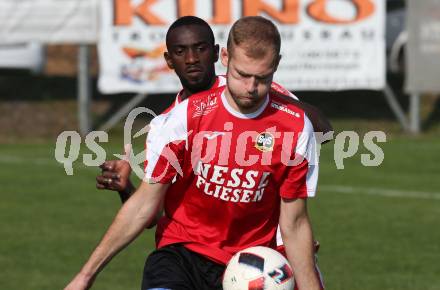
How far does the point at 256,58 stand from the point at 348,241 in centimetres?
682

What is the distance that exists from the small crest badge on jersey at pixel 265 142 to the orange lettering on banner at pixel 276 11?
45.1 ft

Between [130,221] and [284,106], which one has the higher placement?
[284,106]

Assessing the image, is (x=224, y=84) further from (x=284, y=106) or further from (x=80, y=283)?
(x=80, y=283)

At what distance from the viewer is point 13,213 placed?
14.0m

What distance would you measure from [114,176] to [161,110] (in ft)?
49.7

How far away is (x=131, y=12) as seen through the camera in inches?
786

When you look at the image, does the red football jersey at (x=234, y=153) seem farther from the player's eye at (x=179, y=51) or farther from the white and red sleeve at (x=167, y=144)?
the player's eye at (x=179, y=51)

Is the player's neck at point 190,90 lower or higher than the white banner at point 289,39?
higher

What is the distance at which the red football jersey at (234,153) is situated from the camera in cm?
630

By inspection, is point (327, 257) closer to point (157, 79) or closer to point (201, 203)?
point (201, 203)

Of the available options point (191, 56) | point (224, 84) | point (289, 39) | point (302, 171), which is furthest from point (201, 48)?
point (289, 39)

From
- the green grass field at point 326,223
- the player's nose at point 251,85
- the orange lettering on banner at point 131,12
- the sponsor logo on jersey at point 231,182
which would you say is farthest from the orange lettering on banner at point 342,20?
the player's nose at point 251,85

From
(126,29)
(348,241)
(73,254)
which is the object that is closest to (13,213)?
(73,254)

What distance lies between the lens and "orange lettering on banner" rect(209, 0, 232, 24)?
19.8 metres
